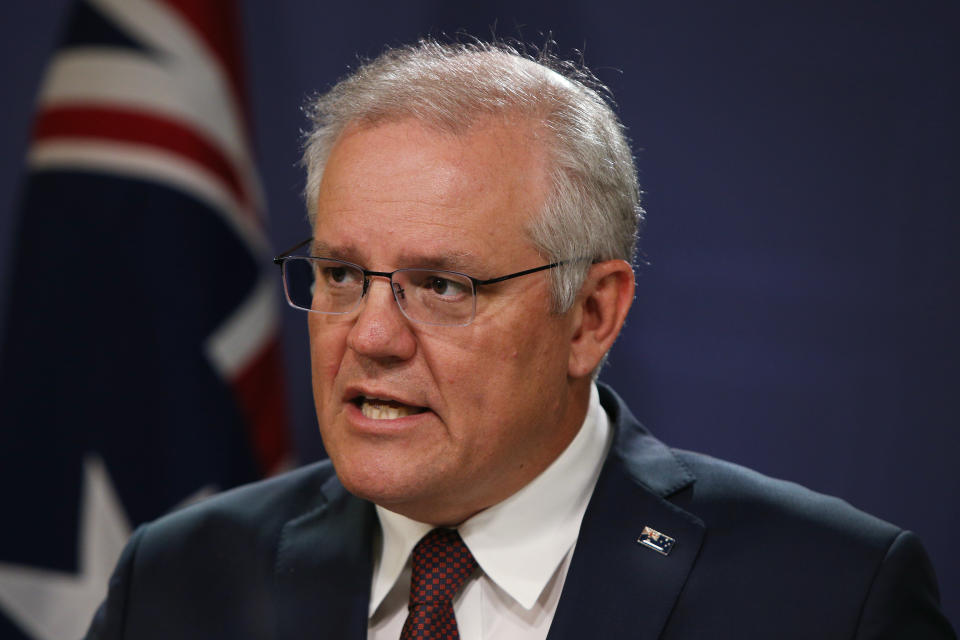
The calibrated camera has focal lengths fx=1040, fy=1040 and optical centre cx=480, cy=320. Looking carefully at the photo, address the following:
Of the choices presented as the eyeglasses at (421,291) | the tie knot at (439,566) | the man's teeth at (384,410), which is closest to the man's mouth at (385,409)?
the man's teeth at (384,410)

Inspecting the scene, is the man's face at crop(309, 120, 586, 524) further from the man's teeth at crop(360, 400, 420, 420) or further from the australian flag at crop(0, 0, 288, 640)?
the australian flag at crop(0, 0, 288, 640)

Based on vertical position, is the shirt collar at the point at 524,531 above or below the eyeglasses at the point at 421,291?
below

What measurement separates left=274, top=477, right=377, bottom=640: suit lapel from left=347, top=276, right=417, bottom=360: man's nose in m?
0.40

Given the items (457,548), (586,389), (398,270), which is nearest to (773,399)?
(586,389)

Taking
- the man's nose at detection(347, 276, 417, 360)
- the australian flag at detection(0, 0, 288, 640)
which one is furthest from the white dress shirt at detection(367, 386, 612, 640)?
the australian flag at detection(0, 0, 288, 640)

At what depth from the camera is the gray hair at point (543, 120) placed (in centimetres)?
160

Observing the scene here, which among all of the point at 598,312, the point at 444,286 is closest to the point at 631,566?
the point at 598,312

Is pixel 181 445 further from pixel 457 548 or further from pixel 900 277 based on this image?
pixel 900 277

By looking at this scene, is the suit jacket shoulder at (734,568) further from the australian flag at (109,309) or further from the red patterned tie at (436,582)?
the australian flag at (109,309)

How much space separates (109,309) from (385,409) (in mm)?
1456

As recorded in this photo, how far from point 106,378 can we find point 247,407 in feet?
1.23

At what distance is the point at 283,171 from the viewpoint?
3.10 meters

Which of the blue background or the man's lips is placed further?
the blue background

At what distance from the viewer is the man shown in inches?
60.0
